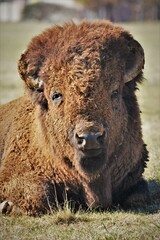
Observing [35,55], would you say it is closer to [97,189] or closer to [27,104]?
[27,104]

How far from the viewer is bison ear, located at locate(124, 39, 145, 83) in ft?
26.0

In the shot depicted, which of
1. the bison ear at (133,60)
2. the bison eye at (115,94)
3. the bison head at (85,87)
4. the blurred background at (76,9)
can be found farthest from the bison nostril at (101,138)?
the blurred background at (76,9)

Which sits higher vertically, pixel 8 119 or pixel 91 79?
pixel 91 79

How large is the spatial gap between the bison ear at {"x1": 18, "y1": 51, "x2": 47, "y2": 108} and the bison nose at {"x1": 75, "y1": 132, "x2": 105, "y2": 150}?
106 cm

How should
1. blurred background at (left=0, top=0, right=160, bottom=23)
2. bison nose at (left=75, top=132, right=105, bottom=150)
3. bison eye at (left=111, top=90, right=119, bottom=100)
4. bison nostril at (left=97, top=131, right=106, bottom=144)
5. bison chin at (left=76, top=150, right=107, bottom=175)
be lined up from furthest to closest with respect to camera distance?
blurred background at (left=0, top=0, right=160, bottom=23) → bison eye at (left=111, top=90, right=119, bottom=100) → bison chin at (left=76, top=150, right=107, bottom=175) → bison nostril at (left=97, top=131, right=106, bottom=144) → bison nose at (left=75, top=132, right=105, bottom=150)

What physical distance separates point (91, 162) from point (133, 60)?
4.72ft

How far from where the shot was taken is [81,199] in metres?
7.98

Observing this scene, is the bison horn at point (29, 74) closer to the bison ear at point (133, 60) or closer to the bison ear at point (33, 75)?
the bison ear at point (33, 75)

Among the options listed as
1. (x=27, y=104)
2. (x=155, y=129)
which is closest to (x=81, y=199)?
(x=27, y=104)

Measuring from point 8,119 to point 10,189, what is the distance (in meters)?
1.45

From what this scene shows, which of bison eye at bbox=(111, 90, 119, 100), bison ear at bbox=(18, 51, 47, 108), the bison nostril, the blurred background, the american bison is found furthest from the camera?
the blurred background

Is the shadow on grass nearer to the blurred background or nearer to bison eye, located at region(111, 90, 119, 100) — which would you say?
bison eye, located at region(111, 90, 119, 100)

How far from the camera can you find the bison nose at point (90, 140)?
6.84 metres

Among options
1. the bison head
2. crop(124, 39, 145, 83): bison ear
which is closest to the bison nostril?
the bison head
